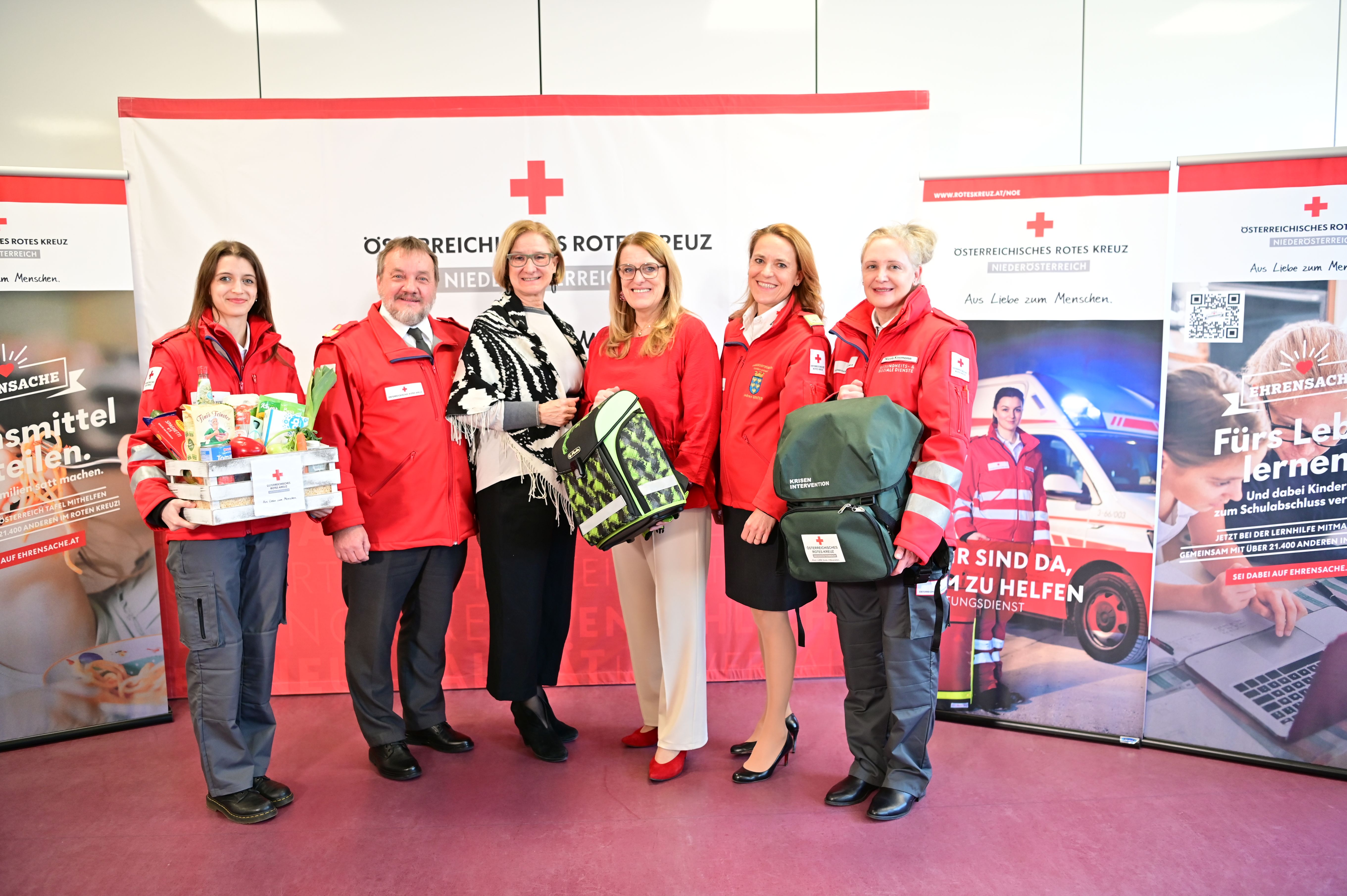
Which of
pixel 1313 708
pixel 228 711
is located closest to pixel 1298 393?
pixel 1313 708

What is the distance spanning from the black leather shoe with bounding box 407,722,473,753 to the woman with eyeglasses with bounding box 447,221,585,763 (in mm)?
308

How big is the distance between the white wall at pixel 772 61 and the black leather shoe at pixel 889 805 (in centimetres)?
250

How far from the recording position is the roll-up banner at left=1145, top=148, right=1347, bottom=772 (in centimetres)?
243

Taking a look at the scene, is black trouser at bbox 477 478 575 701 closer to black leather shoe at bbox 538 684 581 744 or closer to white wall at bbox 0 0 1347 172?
black leather shoe at bbox 538 684 581 744

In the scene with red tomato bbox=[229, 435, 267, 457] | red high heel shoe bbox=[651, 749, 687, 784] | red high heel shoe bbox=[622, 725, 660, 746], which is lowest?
red high heel shoe bbox=[622, 725, 660, 746]

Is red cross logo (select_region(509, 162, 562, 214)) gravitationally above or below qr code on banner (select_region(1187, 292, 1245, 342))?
above

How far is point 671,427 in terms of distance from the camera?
7.64 feet

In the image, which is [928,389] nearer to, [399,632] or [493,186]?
[399,632]

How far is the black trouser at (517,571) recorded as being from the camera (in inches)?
96.2

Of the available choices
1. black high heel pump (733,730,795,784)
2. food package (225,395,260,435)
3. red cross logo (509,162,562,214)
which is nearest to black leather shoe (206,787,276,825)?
food package (225,395,260,435)

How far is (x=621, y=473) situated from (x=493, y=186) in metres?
1.61

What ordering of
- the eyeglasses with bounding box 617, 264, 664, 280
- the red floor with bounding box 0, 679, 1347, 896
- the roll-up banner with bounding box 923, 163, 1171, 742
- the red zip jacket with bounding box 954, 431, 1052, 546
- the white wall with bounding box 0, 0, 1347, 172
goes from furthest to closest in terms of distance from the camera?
the white wall with bounding box 0, 0, 1347, 172 → the red zip jacket with bounding box 954, 431, 1052, 546 → the roll-up banner with bounding box 923, 163, 1171, 742 → the eyeglasses with bounding box 617, 264, 664, 280 → the red floor with bounding box 0, 679, 1347, 896

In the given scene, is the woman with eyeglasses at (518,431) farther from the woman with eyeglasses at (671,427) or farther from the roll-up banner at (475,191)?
the roll-up banner at (475,191)

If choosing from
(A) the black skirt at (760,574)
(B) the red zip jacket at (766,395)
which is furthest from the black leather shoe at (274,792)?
(B) the red zip jacket at (766,395)
